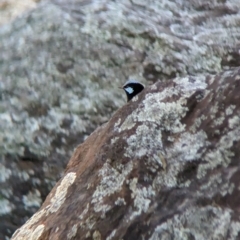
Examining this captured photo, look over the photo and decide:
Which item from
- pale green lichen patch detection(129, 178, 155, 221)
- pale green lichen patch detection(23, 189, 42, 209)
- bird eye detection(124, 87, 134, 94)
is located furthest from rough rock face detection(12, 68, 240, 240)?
pale green lichen patch detection(23, 189, 42, 209)

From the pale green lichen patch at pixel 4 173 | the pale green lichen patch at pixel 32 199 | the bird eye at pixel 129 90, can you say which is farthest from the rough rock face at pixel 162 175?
the pale green lichen patch at pixel 4 173

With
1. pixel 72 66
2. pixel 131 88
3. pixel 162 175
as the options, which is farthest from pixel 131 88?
pixel 162 175

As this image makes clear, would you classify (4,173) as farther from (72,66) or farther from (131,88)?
(131,88)

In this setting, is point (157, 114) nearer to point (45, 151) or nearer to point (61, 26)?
point (45, 151)

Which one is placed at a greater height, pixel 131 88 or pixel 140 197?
pixel 140 197

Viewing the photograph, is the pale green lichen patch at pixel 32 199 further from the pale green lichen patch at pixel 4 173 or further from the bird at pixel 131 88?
the bird at pixel 131 88
